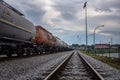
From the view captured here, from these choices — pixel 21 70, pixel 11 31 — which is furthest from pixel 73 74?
pixel 11 31

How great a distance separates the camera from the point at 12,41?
79.8 ft

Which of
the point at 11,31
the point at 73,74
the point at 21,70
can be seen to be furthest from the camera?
the point at 11,31

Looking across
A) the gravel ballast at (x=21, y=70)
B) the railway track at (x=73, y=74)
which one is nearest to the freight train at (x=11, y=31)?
the gravel ballast at (x=21, y=70)

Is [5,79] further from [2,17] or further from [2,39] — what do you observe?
[2,39]

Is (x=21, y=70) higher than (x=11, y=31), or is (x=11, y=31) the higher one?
(x=11, y=31)

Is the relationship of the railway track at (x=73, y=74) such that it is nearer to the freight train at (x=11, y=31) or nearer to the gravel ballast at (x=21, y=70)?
the gravel ballast at (x=21, y=70)

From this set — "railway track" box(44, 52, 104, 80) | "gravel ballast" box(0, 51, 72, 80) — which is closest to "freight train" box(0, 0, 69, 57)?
"gravel ballast" box(0, 51, 72, 80)

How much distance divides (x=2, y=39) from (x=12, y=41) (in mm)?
3078

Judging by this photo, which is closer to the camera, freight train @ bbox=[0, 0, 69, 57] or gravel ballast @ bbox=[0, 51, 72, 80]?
gravel ballast @ bbox=[0, 51, 72, 80]

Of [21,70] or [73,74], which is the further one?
[21,70]

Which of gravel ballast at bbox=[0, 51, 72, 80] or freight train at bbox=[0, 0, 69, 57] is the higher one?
freight train at bbox=[0, 0, 69, 57]

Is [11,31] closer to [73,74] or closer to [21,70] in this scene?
[21,70]

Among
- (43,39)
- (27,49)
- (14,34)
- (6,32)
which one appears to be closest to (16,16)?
(14,34)

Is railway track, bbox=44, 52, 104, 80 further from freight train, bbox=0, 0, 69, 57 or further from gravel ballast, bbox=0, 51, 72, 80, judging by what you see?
freight train, bbox=0, 0, 69, 57
